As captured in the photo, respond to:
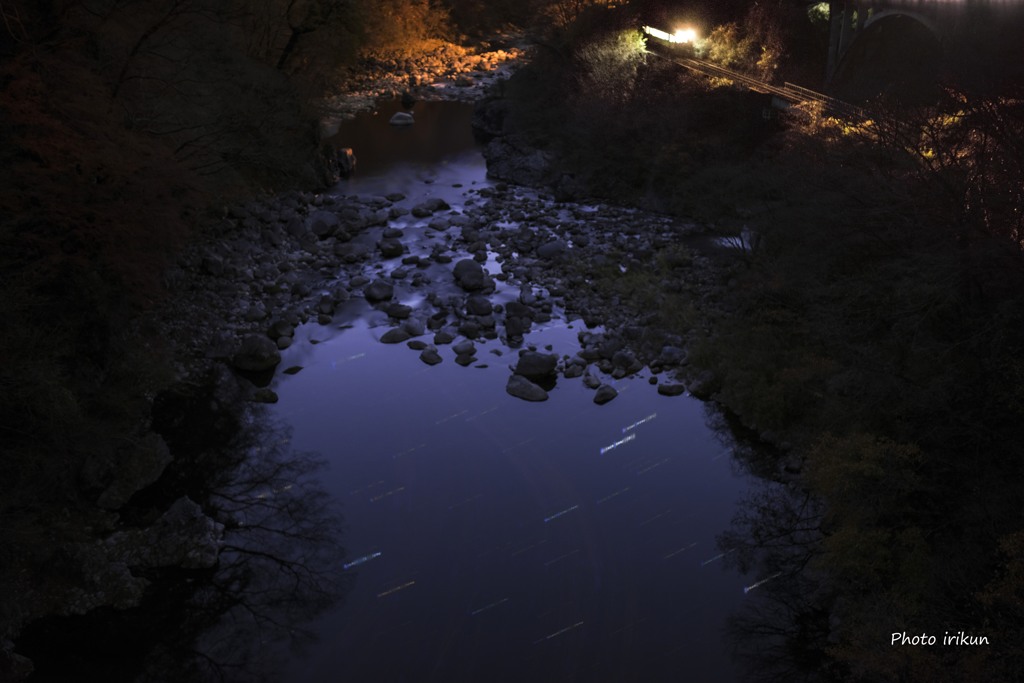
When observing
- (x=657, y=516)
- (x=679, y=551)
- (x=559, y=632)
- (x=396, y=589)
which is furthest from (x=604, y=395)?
(x=396, y=589)

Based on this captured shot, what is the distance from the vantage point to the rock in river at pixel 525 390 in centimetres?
1482

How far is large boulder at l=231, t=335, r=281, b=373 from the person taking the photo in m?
15.7

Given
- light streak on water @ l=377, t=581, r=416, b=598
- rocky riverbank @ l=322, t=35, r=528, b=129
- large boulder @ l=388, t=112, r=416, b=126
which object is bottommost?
light streak on water @ l=377, t=581, r=416, b=598

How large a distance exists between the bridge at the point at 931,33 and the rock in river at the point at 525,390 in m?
9.98

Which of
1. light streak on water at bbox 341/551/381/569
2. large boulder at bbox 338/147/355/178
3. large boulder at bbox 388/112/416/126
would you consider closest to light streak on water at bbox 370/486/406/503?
light streak on water at bbox 341/551/381/569

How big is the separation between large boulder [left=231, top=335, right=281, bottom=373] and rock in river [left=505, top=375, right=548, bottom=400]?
4909 mm

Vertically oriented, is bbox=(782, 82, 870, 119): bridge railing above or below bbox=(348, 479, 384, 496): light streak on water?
above

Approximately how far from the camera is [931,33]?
2170 cm

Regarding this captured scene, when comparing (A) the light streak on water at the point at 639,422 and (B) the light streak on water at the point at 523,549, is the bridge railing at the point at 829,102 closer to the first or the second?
A: (A) the light streak on water at the point at 639,422

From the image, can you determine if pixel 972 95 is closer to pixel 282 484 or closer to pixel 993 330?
pixel 993 330

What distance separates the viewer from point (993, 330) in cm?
1025

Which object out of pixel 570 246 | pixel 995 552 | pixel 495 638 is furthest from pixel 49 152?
pixel 995 552

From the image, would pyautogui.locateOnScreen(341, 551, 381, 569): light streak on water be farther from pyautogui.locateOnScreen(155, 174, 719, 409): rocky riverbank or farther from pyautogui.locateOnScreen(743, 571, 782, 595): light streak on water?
pyautogui.locateOnScreen(743, 571, 782, 595): light streak on water

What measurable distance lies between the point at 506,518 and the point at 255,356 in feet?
22.3
